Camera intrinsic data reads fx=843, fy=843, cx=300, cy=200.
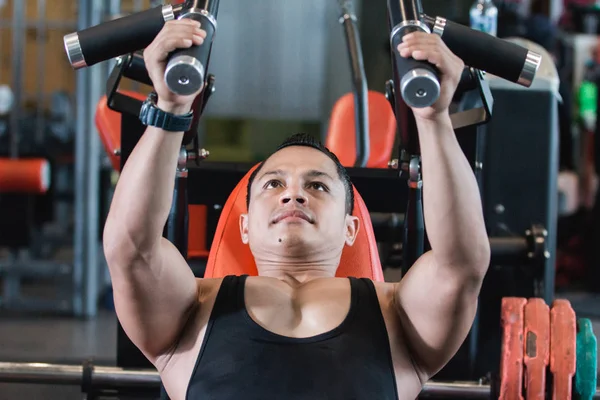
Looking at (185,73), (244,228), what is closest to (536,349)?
(244,228)

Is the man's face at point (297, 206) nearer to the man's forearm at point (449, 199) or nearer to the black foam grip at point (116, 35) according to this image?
the man's forearm at point (449, 199)

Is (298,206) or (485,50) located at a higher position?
(485,50)

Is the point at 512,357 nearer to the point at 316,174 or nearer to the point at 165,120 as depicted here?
the point at 316,174

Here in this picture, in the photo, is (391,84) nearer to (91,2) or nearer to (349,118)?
(349,118)

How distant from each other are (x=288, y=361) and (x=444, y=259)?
34 cm

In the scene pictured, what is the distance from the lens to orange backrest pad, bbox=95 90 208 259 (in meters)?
2.70

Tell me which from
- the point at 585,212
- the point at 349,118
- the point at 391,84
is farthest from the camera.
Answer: the point at 585,212

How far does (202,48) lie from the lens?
4.02 ft

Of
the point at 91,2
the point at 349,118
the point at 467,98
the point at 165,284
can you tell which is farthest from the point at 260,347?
the point at 91,2

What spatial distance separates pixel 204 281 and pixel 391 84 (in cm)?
56

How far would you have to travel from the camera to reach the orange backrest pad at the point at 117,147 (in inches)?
106

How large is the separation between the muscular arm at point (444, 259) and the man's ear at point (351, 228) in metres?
0.33

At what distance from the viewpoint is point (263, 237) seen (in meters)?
1.82

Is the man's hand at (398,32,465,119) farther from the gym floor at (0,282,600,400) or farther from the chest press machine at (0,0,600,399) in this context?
the gym floor at (0,282,600,400)
